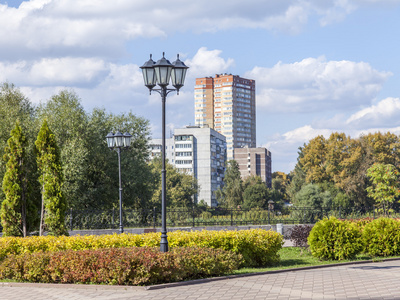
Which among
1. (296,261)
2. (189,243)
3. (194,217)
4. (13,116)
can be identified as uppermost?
(13,116)

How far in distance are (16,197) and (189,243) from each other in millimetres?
7570

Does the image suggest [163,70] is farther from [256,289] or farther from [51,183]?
[51,183]

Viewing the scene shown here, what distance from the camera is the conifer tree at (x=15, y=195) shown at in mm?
18219

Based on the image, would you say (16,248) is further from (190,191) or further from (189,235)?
(190,191)

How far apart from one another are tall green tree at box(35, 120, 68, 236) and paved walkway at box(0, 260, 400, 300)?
20.6 feet

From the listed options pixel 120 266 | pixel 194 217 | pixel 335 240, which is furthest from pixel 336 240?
pixel 194 217

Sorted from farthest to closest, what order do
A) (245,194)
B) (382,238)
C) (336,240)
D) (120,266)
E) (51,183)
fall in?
(245,194) → (51,183) → (382,238) → (336,240) → (120,266)

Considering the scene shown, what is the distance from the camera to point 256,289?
10.7 m

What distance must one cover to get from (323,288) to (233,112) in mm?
173208

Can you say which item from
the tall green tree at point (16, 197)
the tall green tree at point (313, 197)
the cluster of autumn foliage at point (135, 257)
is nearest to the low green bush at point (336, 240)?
the cluster of autumn foliage at point (135, 257)

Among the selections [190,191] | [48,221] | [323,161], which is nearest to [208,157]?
[190,191]

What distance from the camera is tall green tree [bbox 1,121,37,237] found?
18.2m

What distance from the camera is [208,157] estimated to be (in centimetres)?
11969

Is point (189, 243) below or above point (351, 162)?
below
